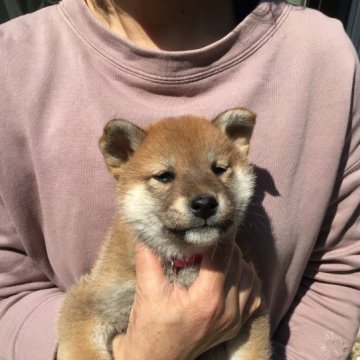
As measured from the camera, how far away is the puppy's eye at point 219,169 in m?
1.92

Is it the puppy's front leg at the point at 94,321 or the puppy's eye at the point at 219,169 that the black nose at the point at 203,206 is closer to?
the puppy's eye at the point at 219,169

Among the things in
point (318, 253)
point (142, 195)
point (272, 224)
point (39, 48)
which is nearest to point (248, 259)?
point (272, 224)

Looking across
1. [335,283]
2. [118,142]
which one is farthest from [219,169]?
[335,283]

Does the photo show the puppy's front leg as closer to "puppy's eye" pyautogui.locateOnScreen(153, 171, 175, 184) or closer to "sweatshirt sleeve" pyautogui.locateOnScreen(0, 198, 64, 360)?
"sweatshirt sleeve" pyautogui.locateOnScreen(0, 198, 64, 360)

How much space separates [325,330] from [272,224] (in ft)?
1.69

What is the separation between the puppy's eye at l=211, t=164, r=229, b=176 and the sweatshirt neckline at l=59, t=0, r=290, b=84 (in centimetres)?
34

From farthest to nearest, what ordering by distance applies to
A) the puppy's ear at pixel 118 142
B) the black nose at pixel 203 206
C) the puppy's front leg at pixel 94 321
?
the puppy's front leg at pixel 94 321 < the puppy's ear at pixel 118 142 < the black nose at pixel 203 206

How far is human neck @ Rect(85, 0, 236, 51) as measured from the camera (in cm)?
206

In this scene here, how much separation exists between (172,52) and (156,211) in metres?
0.59

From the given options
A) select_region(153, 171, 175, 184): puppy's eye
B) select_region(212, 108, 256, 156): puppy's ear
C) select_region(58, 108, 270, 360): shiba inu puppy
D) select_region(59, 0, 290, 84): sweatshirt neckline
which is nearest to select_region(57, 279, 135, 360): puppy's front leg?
select_region(58, 108, 270, 360): shiba inu puppy

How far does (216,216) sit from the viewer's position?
5.56 ft

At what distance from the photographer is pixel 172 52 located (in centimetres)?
188

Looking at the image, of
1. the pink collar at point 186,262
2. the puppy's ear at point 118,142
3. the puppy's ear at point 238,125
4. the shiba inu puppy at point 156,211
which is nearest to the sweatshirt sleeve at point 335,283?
the shiba inu puppy at point 156,211

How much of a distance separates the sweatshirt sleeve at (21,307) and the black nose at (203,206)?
2.48 ft
